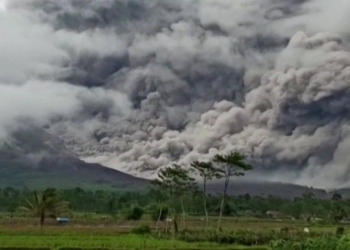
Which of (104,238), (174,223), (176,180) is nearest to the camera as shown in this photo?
(104,238)

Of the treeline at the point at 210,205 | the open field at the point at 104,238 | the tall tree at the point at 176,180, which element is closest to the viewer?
the open field at the point at 104,238

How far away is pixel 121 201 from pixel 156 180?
44322 mm

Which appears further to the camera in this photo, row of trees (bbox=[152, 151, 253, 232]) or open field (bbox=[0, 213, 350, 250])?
row of trees (bbox=[152, 151, 253, 232])

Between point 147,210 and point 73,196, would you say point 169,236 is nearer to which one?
point 147,210

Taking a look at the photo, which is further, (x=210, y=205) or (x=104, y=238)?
(x=210, y=205)

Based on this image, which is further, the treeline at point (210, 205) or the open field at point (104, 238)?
the treeline at point (210, 205)

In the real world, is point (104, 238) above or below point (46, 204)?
below

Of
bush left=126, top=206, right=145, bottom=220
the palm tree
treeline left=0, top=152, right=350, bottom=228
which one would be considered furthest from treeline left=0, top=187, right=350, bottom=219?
the palm tree

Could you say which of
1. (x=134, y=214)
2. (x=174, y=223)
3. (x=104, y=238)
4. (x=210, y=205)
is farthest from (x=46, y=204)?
(x=210, y=205)

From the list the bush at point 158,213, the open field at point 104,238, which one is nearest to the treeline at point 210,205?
the bush at point 158,213

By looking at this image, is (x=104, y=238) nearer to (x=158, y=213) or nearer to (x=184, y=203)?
(x=158, y=213)

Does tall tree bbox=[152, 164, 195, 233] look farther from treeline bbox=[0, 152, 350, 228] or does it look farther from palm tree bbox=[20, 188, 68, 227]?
palm tree bbox=[20, 188, 68, 227]

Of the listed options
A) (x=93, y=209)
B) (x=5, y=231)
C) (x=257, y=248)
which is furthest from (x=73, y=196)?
(x=257, y=248)

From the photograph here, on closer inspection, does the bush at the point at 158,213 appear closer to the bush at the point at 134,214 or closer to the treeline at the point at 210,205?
the bush at the point at 134,214
